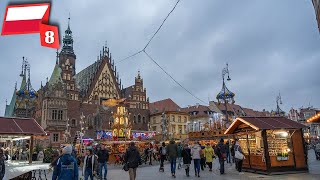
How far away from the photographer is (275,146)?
1305 centimetres

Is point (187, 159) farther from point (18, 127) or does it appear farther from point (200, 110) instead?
point (200, 110)

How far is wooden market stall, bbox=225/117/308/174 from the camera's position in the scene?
12.7 meters

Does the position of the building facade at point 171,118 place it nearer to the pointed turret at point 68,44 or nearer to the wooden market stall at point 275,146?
the pointed turret at point 68,44

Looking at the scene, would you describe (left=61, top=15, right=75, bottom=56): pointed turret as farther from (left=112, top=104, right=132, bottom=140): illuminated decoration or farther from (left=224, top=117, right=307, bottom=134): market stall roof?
(left=224, top=117, right=307, bottom=134): market stall roof

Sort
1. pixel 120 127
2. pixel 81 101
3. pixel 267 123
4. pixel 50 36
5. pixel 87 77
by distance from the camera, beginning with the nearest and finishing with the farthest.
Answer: pixel 50 36, pixel 267 123, pixel 120 127, pixel 81 101, pixel 87 77

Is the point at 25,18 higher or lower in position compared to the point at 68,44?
lower

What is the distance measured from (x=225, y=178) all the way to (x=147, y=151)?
13.2 m

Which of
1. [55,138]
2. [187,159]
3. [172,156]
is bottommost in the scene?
[187,159]

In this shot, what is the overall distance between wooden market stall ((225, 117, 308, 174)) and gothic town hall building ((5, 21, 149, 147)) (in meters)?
29.0

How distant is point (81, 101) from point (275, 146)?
42.0m

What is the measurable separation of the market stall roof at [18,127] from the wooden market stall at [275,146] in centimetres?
931

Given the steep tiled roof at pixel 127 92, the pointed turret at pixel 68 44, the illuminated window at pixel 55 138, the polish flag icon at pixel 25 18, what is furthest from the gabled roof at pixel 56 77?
the polish flag icon at pixel 25 18

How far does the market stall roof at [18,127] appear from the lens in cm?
1148

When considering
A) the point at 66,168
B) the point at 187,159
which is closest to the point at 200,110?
the point at 187,159
